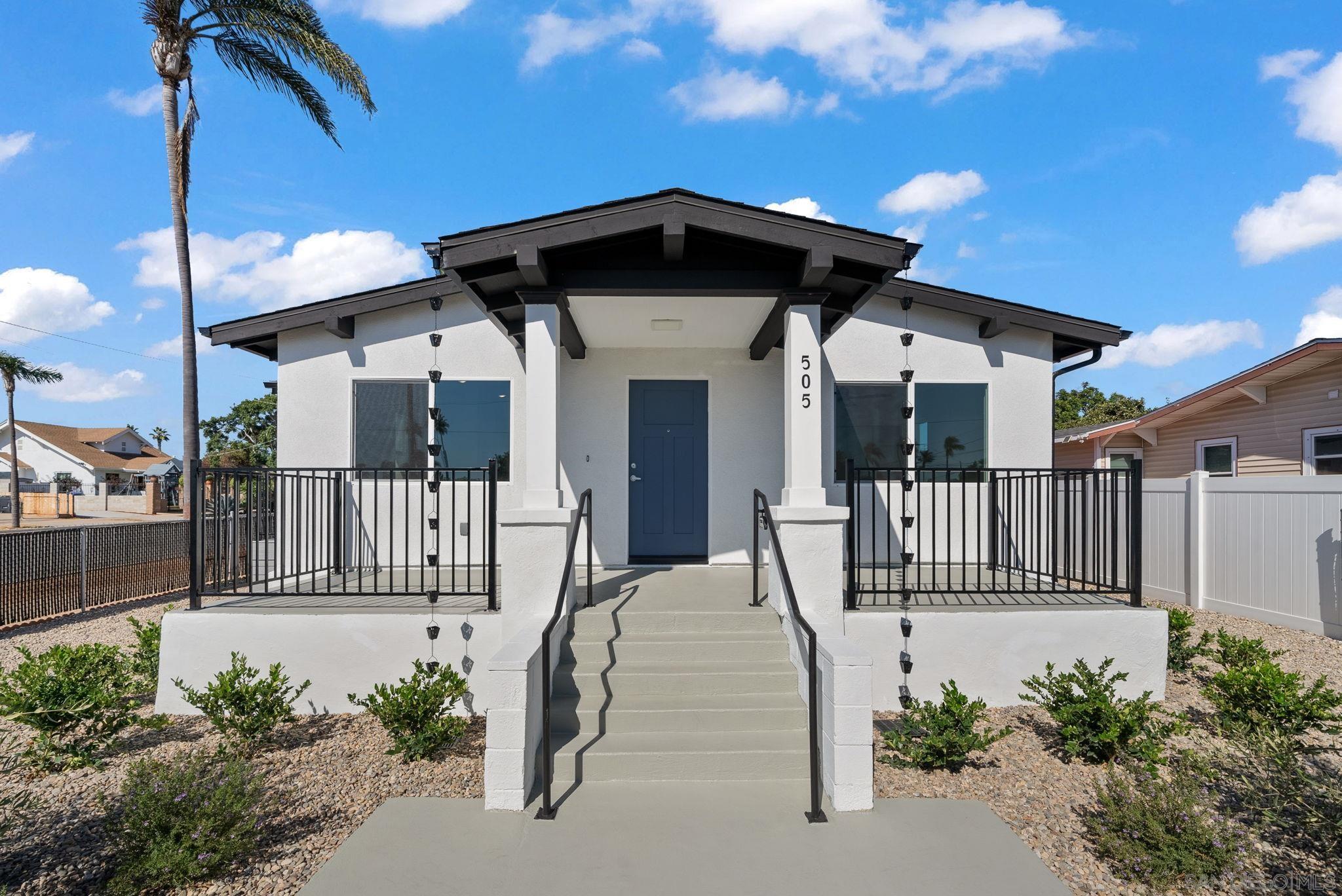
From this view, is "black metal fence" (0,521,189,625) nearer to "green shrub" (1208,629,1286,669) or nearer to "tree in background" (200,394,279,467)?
A: "green shrub" (1208,629,1286,669)

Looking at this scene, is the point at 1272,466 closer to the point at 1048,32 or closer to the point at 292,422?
→ the point at 1048,32

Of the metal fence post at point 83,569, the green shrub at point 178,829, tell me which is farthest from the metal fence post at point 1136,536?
the metal fence post at point 83,569

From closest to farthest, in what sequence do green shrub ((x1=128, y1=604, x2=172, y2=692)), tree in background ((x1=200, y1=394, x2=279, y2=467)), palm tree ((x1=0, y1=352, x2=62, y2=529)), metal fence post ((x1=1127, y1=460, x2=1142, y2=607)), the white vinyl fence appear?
1. metal fence post ((x1=1127, y1=460, x2=1142, y2=607))
2. green shrub ((x1=128, y1=604, x2=172, y2=692))
3. the white vinyl fence
4. palm tree ((x1=0, y1=352, x2=62, y2=529))
5. tree in background ((x1=200, y1=394, x2=279, y2=467))

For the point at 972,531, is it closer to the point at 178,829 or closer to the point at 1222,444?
the point at 178,829

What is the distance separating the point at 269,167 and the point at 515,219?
8111mm

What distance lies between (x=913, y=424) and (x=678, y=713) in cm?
440

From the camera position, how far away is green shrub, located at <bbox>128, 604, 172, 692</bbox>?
17.3 ft

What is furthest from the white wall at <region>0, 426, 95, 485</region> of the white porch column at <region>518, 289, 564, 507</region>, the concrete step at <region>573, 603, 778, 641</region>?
the concrete step at <region>573, 603, 778, 641</region>

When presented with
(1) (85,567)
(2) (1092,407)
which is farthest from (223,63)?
(2) (1092,407)

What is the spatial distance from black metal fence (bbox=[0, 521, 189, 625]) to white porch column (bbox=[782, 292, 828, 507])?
330 inches

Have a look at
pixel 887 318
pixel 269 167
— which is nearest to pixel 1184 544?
pixel 887 318

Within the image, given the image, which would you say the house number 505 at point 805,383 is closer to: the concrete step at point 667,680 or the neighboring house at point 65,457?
the concrete step at point 667,680

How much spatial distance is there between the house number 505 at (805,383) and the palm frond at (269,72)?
10914 mm

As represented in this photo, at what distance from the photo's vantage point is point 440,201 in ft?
37.8
